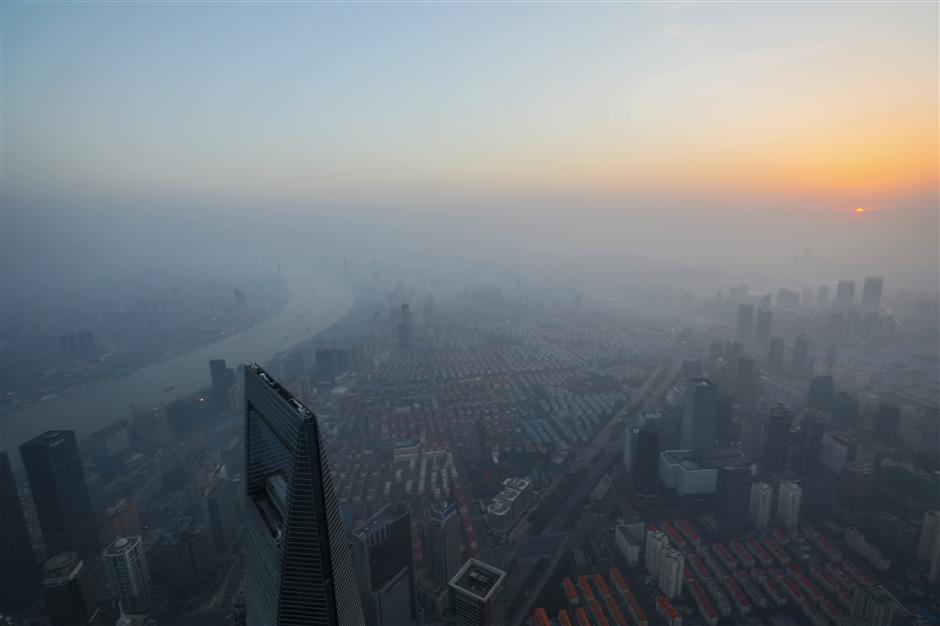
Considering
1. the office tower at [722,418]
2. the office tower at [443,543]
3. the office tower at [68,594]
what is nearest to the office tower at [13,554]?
the office tower at [68,594]

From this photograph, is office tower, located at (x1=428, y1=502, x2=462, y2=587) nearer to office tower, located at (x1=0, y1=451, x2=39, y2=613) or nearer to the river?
office tower, located at (x1=0, y1=451, x2=39, y2=613)

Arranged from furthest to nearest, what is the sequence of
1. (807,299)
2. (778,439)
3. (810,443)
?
(807,299) < (778,439) < (810,443)

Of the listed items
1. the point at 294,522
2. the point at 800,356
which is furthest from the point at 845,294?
the point at 294,522

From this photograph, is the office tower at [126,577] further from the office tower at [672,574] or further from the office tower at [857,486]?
the office tower at [857,486]

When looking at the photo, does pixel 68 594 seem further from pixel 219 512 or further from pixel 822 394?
pixel 822 394

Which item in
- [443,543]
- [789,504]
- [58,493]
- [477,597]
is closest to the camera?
[477,597]
